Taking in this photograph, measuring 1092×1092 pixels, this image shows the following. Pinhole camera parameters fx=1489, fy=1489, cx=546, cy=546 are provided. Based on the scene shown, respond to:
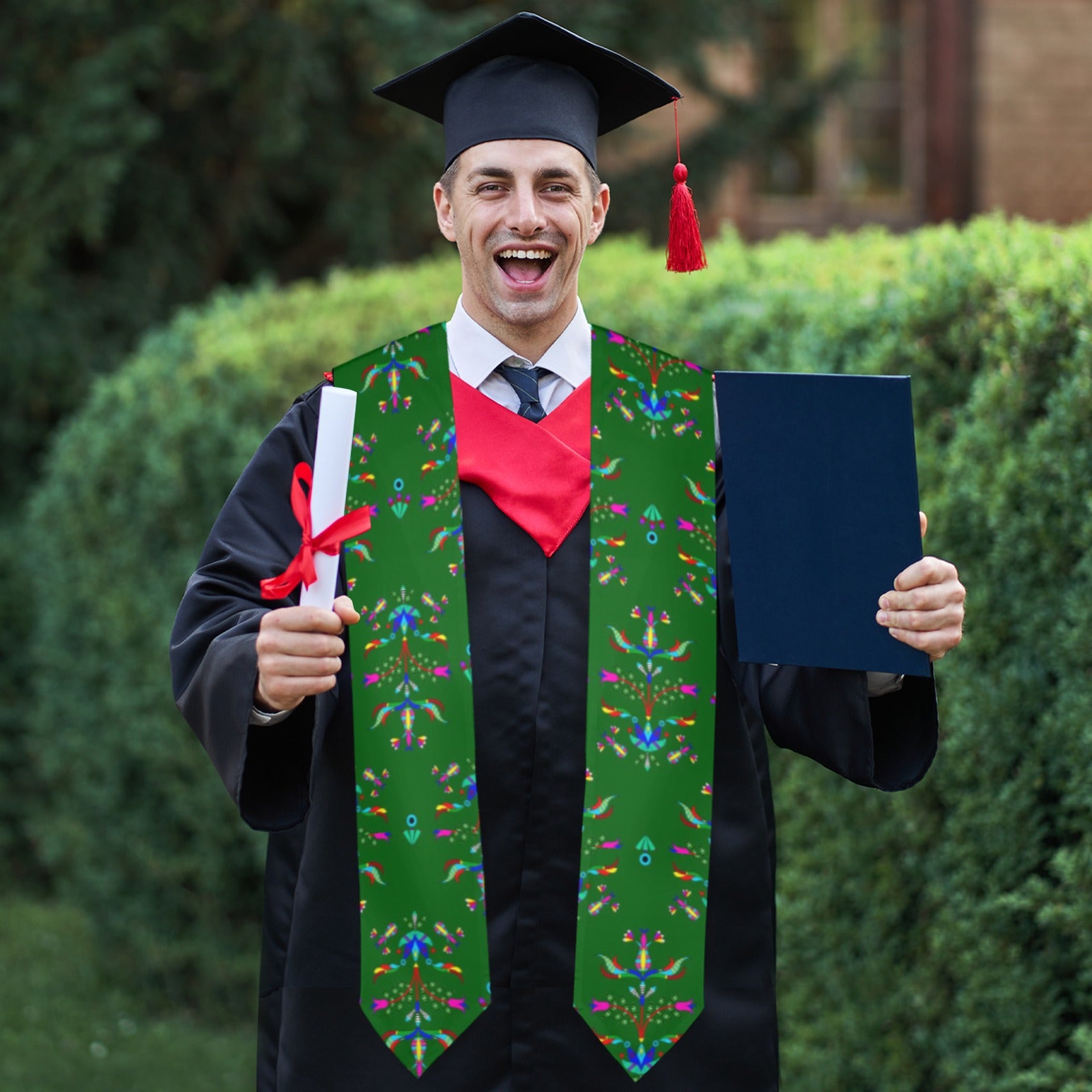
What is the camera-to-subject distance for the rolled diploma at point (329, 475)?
1.89 m

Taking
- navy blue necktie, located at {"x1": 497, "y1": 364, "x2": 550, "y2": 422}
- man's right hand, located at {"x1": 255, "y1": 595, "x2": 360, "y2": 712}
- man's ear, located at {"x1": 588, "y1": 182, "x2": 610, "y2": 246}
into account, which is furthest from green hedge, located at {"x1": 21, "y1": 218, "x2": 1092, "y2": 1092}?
man's right hand, located at {"x1": 255, "y1": 595, "x2": 360, "y2": 712}

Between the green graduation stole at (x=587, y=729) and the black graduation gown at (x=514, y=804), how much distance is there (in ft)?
0.10

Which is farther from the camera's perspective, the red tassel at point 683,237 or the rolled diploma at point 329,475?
the red tassel at point 683,237

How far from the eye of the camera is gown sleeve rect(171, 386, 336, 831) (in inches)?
83.0

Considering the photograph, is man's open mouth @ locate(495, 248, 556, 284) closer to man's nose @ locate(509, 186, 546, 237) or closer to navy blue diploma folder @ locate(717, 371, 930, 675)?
man's nose @ locate(509, 186, 546, 237)

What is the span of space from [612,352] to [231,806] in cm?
355

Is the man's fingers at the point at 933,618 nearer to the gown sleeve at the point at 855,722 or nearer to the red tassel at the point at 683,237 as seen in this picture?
the gown sleeve at the point at 855,722

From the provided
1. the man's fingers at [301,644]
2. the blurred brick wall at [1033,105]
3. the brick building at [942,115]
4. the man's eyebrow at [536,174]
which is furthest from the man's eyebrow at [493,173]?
the blurred brick wall at [1033,105]

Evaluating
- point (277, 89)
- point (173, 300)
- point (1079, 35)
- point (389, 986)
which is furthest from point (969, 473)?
point (1079, 35)

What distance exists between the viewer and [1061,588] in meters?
3.04

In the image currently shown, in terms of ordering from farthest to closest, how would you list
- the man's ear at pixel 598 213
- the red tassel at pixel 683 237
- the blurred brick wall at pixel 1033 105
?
the blurred brick wall at pixel 1033 105, the red tassel at pixel 683 237, the man's ear at pixel 598 213

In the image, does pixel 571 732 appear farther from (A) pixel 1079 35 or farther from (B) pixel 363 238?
(A) pixel 1079 35

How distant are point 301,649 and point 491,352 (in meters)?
0.66

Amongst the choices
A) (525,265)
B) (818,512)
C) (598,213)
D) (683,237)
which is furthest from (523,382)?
(818,512)
